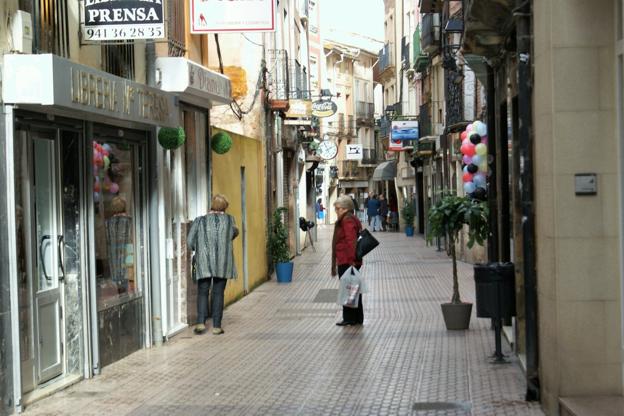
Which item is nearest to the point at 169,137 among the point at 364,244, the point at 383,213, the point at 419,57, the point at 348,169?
the point at 364,244

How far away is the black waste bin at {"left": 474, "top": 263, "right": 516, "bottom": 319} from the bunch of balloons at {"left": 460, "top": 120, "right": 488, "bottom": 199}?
15.2ft

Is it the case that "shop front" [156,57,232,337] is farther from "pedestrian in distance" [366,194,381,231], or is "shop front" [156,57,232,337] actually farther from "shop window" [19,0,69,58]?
"pedestrian in distance" [366,194,381,231]

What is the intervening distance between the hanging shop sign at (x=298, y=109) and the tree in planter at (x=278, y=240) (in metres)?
6.24

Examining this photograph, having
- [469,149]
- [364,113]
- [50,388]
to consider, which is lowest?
[50,388]

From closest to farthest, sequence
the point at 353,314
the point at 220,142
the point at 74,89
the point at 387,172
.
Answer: the point at 74,89 → the point at 353,314 → the point at 220,142 → the point at 387,172

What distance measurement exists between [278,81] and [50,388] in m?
18.8

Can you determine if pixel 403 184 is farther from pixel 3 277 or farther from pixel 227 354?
pixel 3 277

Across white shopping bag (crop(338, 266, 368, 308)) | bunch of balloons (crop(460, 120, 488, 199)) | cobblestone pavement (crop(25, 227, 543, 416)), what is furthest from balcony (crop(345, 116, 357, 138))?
white shopping bag (crop(338, 266, 368, 308))

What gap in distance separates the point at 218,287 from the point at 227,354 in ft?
5.77

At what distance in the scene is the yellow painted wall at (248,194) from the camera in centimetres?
1827

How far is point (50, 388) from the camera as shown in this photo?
10078 mm

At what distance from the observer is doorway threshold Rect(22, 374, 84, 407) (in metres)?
9.55

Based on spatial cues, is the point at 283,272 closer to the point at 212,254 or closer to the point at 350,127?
the point at 212,254

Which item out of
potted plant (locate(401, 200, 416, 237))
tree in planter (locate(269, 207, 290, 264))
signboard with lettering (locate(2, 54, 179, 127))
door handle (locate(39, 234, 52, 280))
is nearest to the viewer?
signboard with lettering (locate(2, 54, 179, 127))
